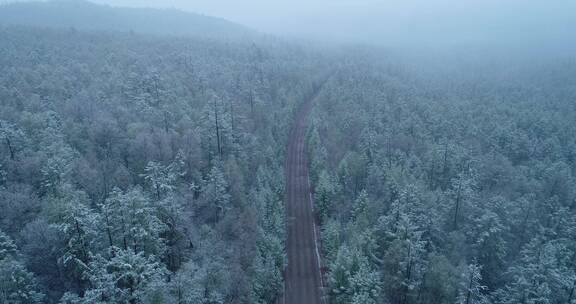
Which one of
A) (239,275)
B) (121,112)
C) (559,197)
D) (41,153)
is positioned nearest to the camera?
(239,275)

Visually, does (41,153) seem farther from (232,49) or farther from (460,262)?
(232,49)

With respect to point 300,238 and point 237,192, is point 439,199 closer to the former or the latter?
point 300,238

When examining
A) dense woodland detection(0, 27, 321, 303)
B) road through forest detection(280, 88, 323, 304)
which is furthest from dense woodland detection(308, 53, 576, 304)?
dense woodland detection(0, 27, 321, 303)

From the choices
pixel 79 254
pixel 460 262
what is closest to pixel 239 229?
pixel 79 254

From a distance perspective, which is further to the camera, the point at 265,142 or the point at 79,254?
the point at 265,142

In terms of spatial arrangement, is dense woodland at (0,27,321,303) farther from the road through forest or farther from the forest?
the road through forest

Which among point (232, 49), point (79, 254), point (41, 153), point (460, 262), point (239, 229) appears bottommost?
point (460, 262)

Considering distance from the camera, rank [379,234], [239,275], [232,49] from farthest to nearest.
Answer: [232,49] < [379,234] < [239,275]
